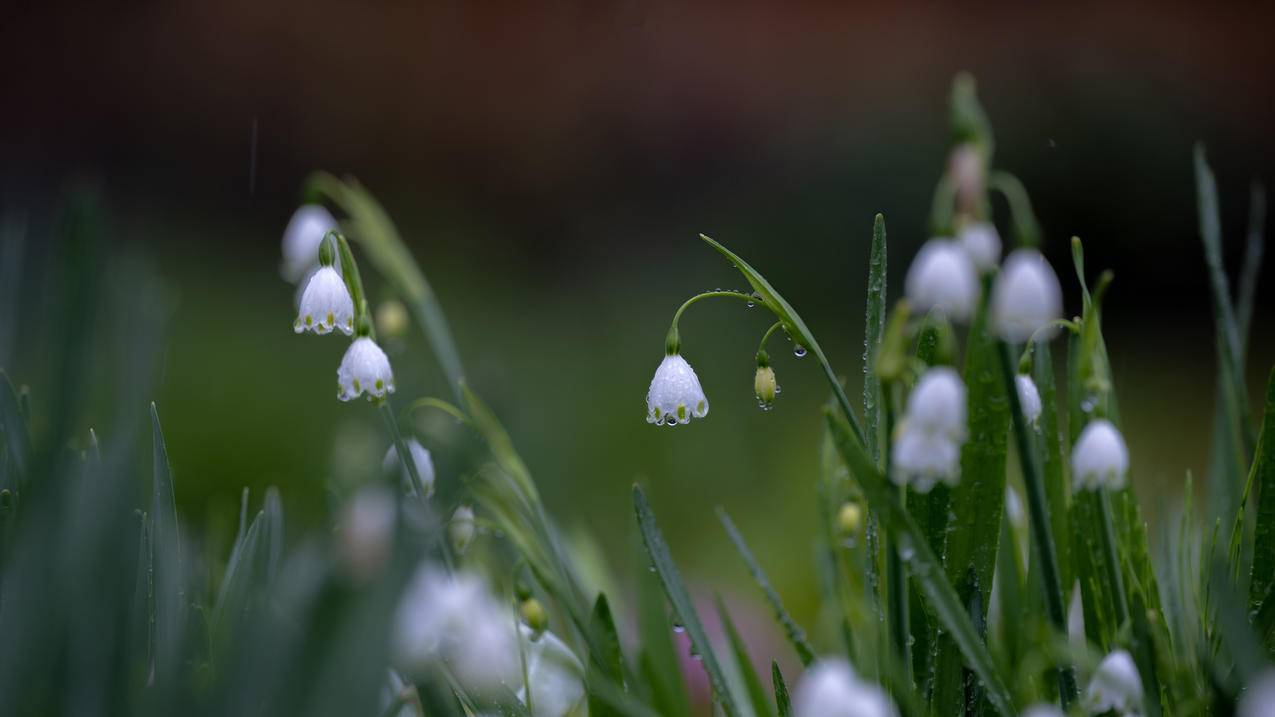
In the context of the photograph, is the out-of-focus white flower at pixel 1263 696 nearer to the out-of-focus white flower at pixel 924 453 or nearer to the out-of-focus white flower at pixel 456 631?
the out-of-focus white flower at pixel 924 453

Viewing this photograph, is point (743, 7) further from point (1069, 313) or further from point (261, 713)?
point (261, 713)

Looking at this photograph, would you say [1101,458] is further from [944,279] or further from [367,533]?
[367,533]

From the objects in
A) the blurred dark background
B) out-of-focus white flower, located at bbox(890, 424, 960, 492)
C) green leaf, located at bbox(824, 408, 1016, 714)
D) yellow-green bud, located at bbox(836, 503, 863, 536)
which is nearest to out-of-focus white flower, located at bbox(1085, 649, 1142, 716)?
green leaf, located at bbox(824, 408, 1016, 714)

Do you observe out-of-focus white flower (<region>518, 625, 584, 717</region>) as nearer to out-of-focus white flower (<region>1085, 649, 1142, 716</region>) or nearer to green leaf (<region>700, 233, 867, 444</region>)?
green leaf (<region>700, 233, 867, 444</region>)

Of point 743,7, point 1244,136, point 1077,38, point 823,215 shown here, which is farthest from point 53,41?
point 1244,136

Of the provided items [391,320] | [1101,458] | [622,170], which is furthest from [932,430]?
[622,170]

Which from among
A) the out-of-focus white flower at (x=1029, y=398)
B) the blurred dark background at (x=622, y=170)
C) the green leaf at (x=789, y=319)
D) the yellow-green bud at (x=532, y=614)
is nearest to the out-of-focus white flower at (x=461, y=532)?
the yellow-green bud at (x=532, y=614)

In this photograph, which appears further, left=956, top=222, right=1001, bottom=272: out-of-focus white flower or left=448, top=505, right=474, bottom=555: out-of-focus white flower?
left=448, top=505, right=474, bottom=555: out-of-focus white flower
